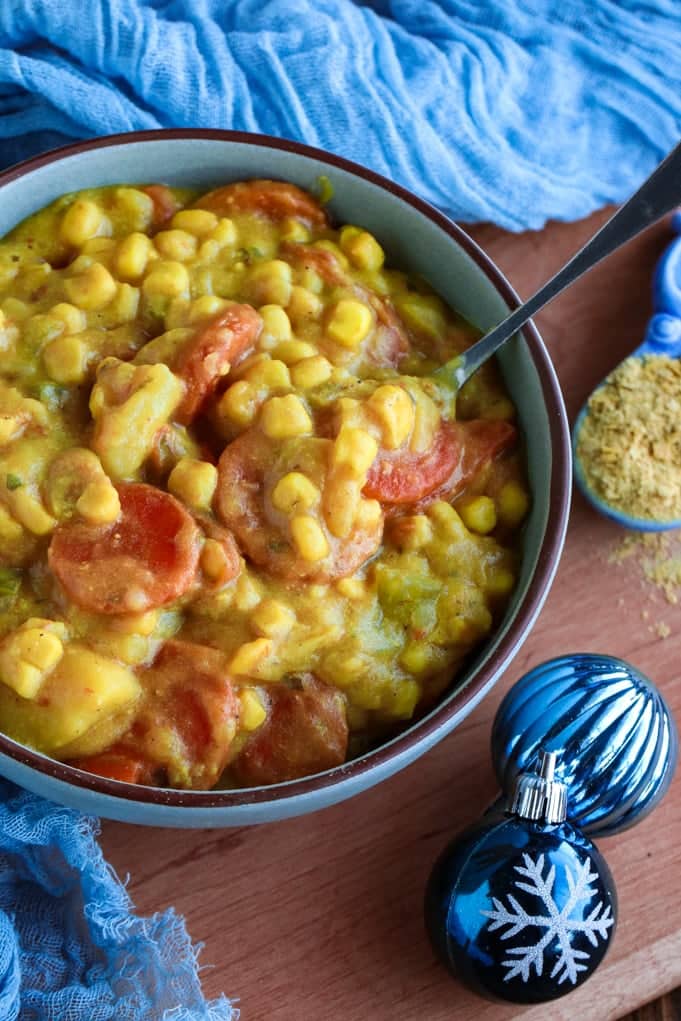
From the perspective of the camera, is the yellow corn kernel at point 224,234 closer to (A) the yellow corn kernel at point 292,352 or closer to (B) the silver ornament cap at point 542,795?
(A) the yellow corn kernel at point 292,352

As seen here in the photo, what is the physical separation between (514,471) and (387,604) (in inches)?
15.4

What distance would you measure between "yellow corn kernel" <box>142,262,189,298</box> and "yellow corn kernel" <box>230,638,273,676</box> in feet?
2.14

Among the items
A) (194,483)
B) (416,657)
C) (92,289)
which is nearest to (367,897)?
(416,657)

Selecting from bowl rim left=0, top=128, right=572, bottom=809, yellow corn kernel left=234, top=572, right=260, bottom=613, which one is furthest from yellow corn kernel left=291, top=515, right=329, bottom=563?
bowl rim left=0, top=128, right=572, bottom=809

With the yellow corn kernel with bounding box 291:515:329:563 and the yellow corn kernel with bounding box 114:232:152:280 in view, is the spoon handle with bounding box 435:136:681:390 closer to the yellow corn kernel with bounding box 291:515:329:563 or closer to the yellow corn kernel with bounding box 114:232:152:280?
the yellow corn kernel with bounding box 291:515:329:563

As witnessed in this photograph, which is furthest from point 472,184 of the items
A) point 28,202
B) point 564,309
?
point 28,202

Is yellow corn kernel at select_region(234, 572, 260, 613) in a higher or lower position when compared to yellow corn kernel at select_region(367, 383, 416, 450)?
lower

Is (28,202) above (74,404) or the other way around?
above

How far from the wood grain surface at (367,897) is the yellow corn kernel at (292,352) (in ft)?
2.55

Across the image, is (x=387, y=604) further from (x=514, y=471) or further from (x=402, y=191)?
(x=402, y=191)

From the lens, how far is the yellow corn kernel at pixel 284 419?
6.55 ft

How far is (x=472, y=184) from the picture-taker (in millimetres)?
2740

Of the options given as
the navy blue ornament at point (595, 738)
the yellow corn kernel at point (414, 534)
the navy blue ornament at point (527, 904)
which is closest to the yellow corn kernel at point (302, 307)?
the yellow corn kernel at point (414, 534)

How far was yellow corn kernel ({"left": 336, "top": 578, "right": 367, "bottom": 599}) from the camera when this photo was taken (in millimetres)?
1994
